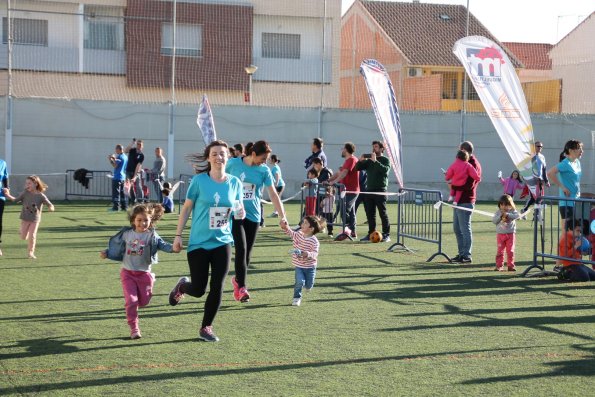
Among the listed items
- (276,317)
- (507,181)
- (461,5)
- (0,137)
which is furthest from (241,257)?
(461,5)

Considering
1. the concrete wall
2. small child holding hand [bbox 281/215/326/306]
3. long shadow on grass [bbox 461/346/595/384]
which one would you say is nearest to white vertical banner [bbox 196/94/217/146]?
the concrete wall

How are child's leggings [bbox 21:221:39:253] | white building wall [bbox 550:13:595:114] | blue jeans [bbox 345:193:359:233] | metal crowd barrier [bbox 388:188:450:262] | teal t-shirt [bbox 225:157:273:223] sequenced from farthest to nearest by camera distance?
white building wall [bbox 550:13:595:114], blue jeans [bbox 345:193:359:233], metal crowd barrier [bbox 388:188:450:262], child's leggings [bbox 21:221:39:253], teal t-shirt [bbox 225:157:273:223]

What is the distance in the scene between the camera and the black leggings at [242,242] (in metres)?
10.6

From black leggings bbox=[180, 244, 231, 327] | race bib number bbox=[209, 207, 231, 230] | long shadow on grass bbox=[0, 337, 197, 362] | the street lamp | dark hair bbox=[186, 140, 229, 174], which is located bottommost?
long shadow on grass bbox=[0, 337, 197, 362]

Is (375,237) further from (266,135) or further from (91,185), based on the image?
(91,185)

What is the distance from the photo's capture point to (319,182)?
68.5ft

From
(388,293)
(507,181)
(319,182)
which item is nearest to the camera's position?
(388,293)

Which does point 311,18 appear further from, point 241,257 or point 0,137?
point 241,257

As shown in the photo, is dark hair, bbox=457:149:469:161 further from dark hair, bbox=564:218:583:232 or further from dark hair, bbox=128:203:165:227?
dark hair, bbox=128:203:165:227

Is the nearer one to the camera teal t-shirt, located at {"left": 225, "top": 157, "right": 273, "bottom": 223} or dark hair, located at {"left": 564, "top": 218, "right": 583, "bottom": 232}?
teal t-shirt, located at {"left": 225, "top": 157, "right": 273, "bottom": 223}

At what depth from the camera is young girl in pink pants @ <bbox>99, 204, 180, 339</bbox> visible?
29.0 ft

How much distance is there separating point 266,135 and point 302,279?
72.2 ft

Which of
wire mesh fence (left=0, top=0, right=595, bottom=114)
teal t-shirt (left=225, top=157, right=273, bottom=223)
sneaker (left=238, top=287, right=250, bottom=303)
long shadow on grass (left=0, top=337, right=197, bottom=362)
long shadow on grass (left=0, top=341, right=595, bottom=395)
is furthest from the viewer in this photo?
wire mesh fence (left=0, top=0, right=595, bottom=114)

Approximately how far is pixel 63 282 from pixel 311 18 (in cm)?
2689
